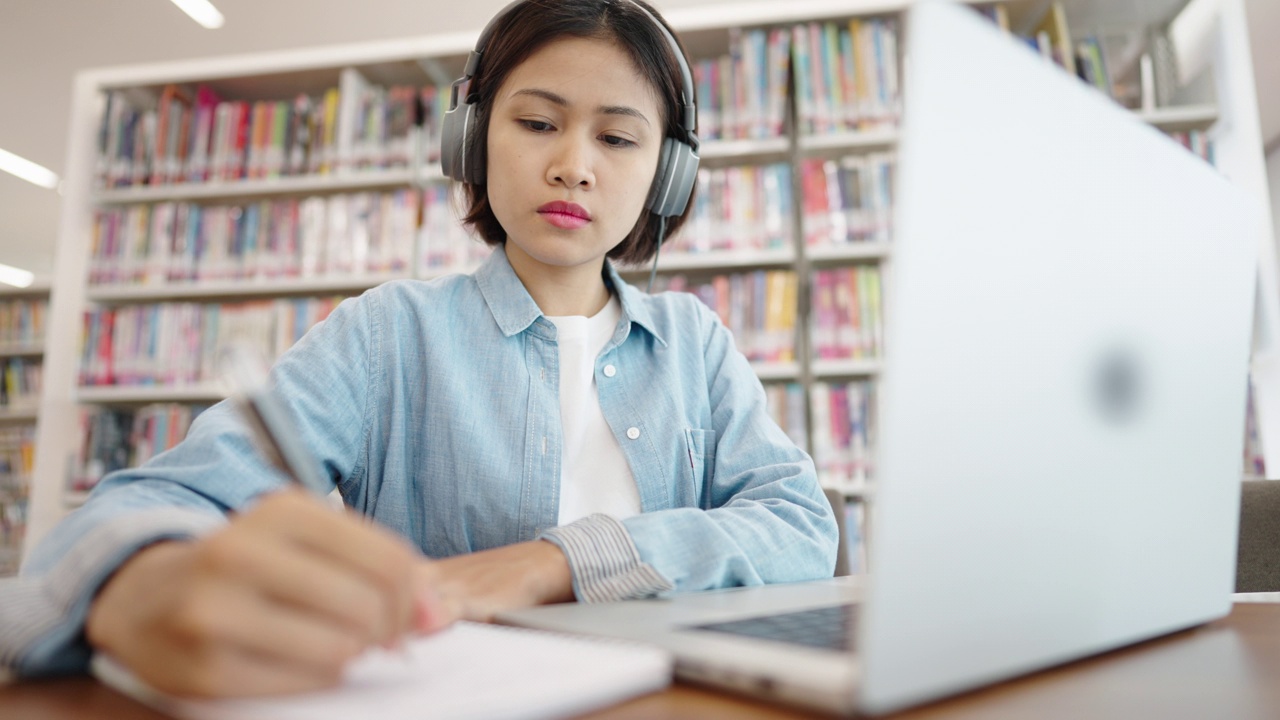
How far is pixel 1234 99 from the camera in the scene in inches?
84.0

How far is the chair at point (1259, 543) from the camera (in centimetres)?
96

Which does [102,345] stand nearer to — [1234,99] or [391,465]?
[391,465]

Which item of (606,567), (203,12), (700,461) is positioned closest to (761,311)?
(700,461)

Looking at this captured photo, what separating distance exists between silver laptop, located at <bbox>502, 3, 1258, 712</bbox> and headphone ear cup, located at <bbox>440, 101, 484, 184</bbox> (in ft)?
2.38

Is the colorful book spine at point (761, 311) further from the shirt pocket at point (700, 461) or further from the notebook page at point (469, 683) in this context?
the notebook page at point (469, 683)

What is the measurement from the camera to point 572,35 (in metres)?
0.96

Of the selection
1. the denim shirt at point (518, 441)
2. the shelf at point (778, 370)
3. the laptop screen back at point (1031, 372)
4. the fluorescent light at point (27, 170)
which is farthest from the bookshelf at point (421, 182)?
the fluorescent light at point (27, 170)

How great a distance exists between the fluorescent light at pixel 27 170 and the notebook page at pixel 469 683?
5.61 meters

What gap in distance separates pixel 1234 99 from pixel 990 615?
2.44 m

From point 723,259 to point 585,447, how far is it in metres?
1.45

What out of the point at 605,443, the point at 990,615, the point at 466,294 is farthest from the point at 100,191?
the point at 990,615

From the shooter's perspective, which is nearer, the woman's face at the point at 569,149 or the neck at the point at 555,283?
the woman's face at the point at 569,149

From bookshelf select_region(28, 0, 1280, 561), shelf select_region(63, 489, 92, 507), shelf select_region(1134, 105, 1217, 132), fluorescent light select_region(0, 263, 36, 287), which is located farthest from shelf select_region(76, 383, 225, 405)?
fluorescent light select_region(0, 263, 36, 287)

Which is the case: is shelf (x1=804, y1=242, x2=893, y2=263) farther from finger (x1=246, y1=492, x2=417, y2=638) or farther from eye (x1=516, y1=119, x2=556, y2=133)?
finger (x1=246, y1=492, x2=417, y2=638)
